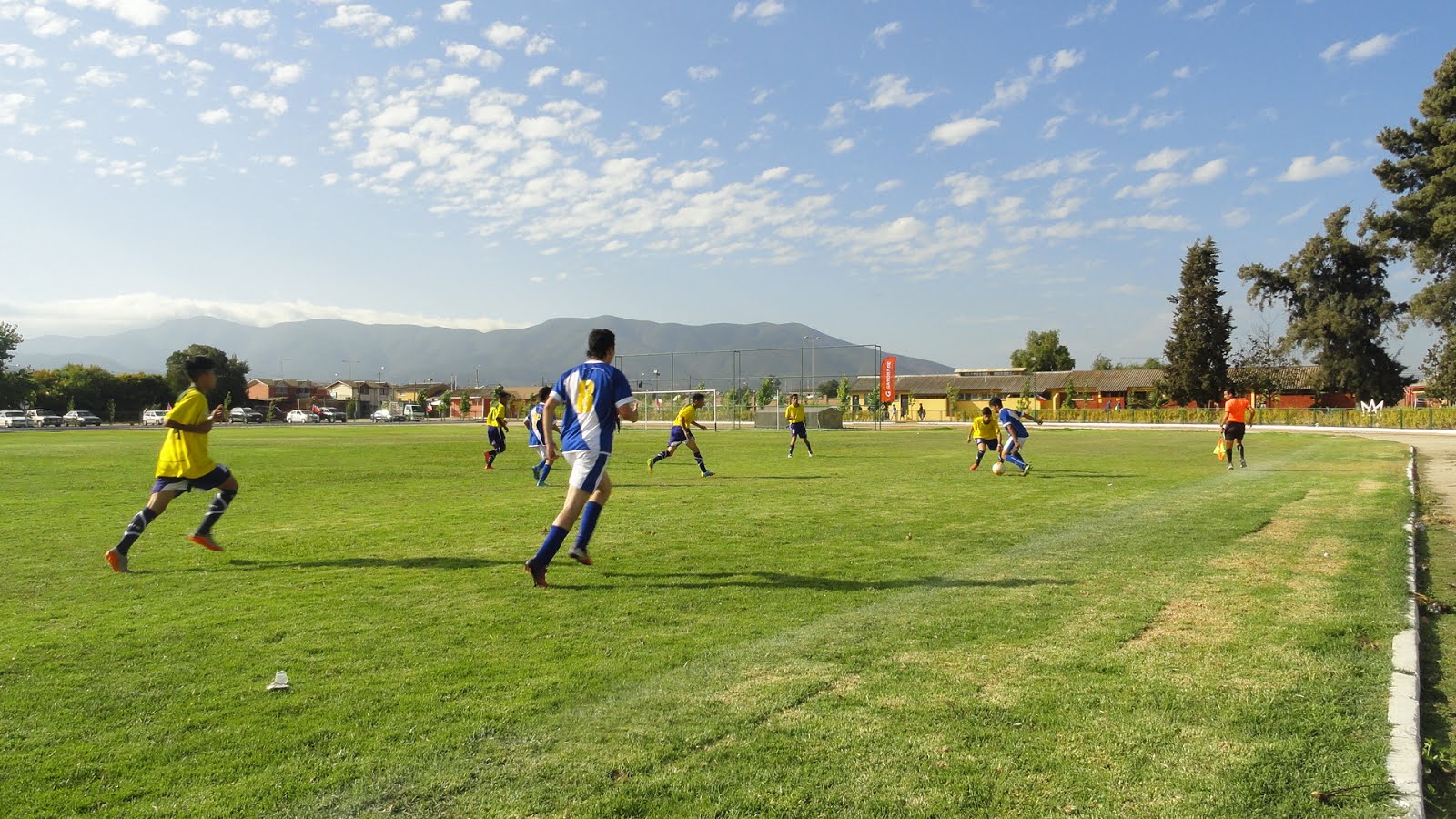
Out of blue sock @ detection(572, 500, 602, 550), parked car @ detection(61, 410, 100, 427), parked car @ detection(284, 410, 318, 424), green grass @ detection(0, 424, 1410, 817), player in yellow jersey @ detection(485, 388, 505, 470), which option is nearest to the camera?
green grass @ detection(0, 424, 1410, 817)

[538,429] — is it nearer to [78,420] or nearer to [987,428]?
[987,428]

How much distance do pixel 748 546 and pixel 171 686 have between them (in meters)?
5.09

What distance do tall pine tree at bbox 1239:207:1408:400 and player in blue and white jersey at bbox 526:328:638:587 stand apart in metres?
73.6

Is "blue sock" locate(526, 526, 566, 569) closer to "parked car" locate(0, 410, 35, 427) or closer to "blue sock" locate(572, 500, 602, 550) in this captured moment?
"blue sock" locate(572, 500, 602, 550)

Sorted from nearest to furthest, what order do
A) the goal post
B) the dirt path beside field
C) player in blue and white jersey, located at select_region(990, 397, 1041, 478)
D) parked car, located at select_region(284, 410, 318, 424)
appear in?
the dirt path beside field, player in blue and white jersey, located at select_region(990, 397, 1041, 478), the goal post, parked car, located at select_region(284, 410, 318, 424)

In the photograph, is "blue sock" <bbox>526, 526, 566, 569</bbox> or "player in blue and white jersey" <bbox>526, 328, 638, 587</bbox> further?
"player in blue and white jersey" <bbox>526, 328, 638, 587</bbox>

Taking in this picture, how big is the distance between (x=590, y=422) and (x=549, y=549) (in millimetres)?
1061

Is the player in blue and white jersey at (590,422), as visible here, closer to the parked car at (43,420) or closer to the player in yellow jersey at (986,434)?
the player in yellow jersey at (986,434)

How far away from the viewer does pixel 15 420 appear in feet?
219

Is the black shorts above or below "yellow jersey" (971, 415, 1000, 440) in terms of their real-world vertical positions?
below

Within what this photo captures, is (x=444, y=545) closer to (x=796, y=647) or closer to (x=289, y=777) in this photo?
(x=796, y=647)

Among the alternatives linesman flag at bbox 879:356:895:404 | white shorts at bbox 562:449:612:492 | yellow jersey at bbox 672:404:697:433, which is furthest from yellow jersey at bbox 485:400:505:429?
linesman flag at bbox 879:356:895:404

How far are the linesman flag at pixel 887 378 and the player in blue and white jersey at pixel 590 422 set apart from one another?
45706mm

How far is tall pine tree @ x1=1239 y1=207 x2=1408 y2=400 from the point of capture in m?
63.9
